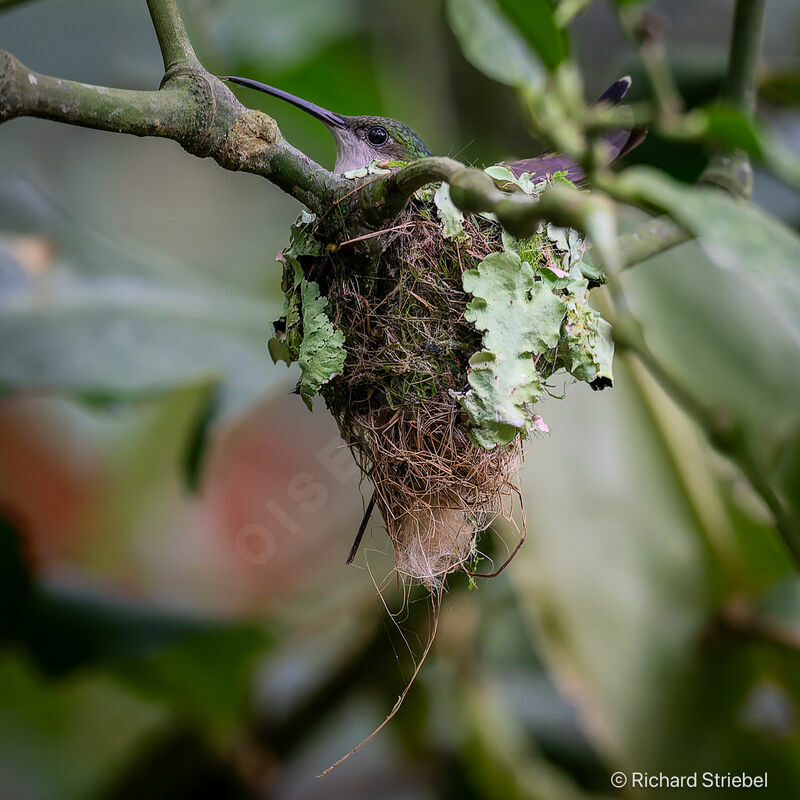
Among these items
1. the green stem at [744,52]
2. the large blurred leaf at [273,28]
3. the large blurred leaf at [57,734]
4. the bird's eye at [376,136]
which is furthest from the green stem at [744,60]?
the large blurred leaf at [57,734]

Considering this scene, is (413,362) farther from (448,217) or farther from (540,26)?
(540,26)

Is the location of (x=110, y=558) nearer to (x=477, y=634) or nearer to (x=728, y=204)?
(x=477, y=634)

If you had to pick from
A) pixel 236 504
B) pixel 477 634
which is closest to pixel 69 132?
pixel 236 504

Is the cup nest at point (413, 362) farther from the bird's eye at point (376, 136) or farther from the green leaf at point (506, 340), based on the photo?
the bird's eye at point (376, 136)

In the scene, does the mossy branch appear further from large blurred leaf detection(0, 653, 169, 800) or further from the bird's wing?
large blurred leaf detection(0, 653, 169, 800)

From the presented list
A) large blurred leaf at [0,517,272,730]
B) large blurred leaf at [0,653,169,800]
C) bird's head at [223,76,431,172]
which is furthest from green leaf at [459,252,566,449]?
large blurred leaf at [0,653,169,800]

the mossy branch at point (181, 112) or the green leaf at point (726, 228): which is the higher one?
the mossy branch at point (181, 112)

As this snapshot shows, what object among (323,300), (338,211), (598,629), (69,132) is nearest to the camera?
(338,211)

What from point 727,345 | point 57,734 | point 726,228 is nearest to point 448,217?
point 726,228
